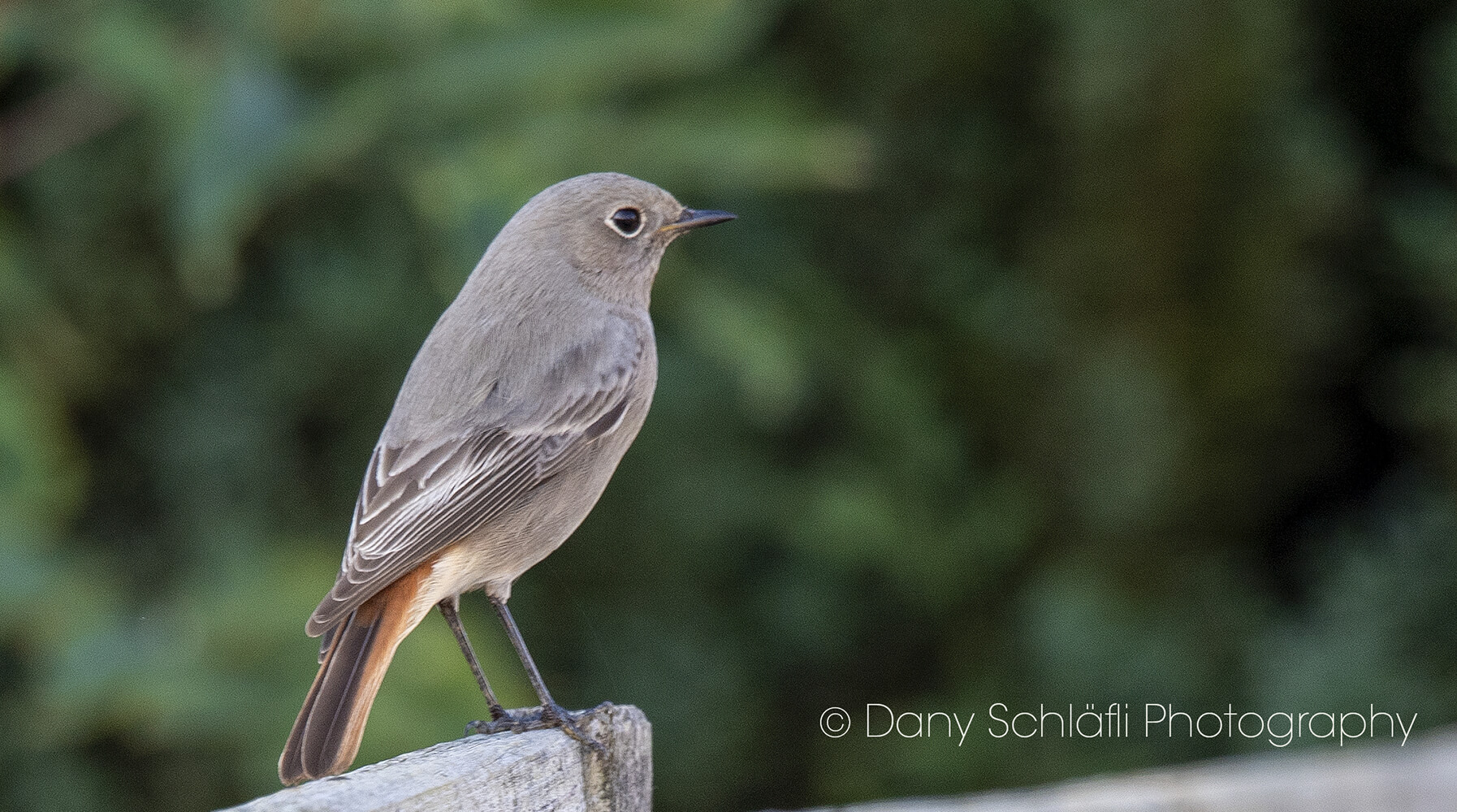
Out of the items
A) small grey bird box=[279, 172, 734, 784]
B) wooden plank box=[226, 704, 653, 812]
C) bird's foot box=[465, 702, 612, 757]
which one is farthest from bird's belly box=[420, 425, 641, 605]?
wooden plank box=[226, 704, 653, 812]

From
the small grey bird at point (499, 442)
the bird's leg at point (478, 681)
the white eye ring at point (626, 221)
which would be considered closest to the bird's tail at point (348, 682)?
the small grey bird at point (499, 442)

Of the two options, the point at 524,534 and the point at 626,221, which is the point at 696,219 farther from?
the point at 524,534

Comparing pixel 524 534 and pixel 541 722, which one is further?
pixel 524 534

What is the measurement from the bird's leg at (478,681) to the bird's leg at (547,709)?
8 centimetres

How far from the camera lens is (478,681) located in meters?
2.72

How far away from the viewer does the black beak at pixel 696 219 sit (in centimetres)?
300

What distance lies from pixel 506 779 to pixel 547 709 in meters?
0.50

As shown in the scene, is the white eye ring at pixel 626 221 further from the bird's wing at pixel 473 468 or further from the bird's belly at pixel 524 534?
the bird's belly at pixel 524 534

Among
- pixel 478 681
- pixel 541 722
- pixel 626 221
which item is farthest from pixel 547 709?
pixel 626 221

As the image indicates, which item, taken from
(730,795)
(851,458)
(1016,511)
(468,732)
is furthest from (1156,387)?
(468,732)

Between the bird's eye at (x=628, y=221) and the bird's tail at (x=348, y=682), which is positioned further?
the bird's eye at (x=628, y=221)

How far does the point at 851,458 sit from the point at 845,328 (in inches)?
17.1

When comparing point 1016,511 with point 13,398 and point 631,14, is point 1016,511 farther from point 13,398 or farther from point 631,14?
point 13,398

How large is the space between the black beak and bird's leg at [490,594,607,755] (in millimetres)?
885
